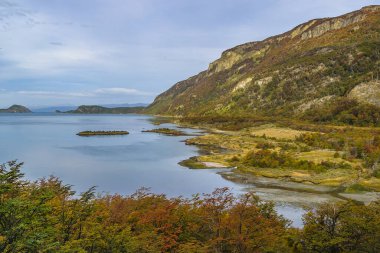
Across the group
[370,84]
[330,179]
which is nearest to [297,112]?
[370,84]

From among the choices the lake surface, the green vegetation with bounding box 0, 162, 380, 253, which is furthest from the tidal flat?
the green vegetation with bounding box 0, 162, 380, 253

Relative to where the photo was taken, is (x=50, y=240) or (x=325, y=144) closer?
(x=50, y=240)

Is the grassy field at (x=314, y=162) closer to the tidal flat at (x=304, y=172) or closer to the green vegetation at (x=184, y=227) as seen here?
the tidal flat at (x=304, y=172)

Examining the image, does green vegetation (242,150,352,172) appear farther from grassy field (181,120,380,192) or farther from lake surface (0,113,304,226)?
lake surface (0,113,304,226)

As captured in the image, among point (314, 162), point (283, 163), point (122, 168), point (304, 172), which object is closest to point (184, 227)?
point (304, 172)

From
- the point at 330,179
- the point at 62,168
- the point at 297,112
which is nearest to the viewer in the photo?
the point at 330,179

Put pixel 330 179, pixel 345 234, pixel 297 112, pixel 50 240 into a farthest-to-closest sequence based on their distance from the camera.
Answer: pixel 297 112, pixel 330 179, pixel 345 234, pixel 50 240

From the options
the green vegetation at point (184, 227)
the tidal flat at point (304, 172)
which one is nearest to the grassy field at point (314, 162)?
the tidal flat at point (304, 172)

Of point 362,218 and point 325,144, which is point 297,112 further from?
point 362,218

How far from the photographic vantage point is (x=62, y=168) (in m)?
78.1

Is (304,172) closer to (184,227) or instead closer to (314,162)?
(314,162)

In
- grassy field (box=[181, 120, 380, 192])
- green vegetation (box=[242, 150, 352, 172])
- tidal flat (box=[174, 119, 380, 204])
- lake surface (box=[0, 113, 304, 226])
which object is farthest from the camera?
green vegetation (box=[242, 150, 352, 172])

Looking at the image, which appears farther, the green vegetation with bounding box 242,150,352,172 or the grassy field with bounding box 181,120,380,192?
the green vegetation with bounding box 242,150,352,172

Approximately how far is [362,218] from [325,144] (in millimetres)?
76109
